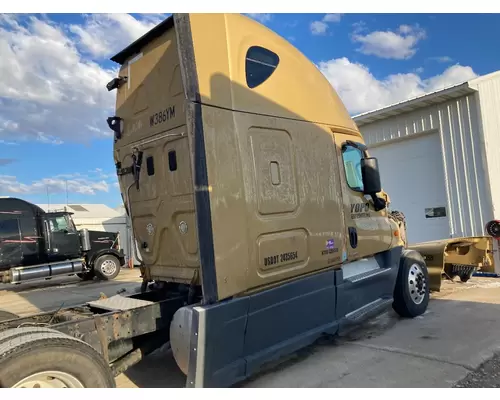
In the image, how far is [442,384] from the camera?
153 inches

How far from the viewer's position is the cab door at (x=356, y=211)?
5.16 metres

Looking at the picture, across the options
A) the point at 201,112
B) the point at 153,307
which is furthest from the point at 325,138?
the point at 153,307

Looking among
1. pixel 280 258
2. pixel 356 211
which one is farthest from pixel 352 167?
pixel 280 258

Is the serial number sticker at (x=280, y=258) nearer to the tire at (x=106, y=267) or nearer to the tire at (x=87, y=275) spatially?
the tire at (x=106, y=267)

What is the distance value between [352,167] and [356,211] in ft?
1.90

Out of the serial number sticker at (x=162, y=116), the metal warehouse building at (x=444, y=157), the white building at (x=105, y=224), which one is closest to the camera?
the serial number sticker at (x=162, y=116)

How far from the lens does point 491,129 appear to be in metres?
11.4

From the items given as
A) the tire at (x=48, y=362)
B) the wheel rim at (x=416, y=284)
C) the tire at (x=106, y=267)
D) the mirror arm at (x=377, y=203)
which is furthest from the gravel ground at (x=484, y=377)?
the tire at (x=106, y=267)

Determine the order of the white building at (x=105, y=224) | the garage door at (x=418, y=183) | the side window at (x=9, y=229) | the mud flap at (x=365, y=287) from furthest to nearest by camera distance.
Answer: the white building at (x=105, y=224), the side window at (x=9, y=229), the garage door at (x=418, y=183), the mud flap at (x=365, y=287)

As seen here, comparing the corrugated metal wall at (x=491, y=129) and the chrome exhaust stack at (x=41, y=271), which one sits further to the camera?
the chrome exhaust stack at (x=41, y=271)

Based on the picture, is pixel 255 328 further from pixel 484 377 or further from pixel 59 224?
pixel 59 224

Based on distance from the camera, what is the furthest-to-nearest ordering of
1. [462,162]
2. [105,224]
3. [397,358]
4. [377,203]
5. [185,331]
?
1. [105,224]
2. [462,162]
3. [377,203]
4. [397,358]
5. [185,331]

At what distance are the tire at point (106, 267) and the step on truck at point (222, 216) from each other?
10938 millimetres

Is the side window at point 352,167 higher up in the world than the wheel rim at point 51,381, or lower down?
higher up
